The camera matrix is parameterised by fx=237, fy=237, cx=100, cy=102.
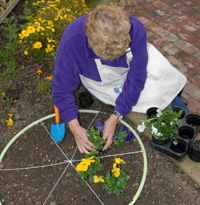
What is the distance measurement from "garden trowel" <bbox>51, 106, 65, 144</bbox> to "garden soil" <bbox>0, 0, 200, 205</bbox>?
49 mm

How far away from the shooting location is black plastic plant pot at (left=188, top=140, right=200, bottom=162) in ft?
5.62

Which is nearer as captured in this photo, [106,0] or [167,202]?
[167,202]

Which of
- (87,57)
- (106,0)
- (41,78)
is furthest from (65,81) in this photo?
(106,0)

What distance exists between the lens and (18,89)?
2.42 m

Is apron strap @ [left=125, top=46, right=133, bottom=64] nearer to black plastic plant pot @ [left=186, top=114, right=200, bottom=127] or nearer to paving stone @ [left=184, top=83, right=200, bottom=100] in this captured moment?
black plastic plant pot @ [left=186, top=114, right=200, bottom=127]

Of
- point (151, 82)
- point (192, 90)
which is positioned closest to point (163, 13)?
point (192, 90)

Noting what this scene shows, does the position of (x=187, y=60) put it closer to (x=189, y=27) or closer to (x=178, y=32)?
(x=178, y=32)

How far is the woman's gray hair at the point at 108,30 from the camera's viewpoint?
4.00ft

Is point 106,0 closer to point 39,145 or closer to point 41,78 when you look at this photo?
point 41,78

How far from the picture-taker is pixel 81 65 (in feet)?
5.53

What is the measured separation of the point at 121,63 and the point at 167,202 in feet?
3.47

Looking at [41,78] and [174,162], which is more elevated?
[41,78]

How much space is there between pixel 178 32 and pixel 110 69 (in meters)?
1.80

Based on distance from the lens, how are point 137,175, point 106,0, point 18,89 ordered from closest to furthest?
1. point 137,175
2. point 18,89
3. point 106,0
